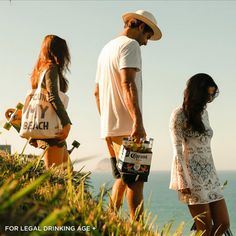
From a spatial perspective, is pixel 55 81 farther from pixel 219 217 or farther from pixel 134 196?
pixel 219 217

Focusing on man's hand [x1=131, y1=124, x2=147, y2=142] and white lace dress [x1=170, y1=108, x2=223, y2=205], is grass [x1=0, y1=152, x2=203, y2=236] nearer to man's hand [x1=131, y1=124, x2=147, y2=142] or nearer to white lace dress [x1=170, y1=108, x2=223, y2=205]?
man's hand [x1=131, y1=124, x2=147, y2=142]

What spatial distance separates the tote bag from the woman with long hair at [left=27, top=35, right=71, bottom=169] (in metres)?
0.05

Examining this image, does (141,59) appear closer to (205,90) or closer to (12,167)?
(205,90)

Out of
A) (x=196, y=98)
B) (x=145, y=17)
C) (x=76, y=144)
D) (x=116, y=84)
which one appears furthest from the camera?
(x=76, y=144)

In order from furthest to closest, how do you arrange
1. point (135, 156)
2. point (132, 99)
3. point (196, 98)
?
point (196, 98)
point (132, 99)
point (135, 156)

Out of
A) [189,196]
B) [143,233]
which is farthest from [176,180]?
[143,233]

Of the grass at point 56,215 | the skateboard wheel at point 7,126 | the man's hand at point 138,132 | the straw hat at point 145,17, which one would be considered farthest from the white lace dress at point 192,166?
the grass at point 56,215

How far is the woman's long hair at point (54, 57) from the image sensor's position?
194 inches

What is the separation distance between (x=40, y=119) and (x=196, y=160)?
5.60ft

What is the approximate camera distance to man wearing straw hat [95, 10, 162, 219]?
14.3ft

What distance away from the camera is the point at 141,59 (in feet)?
15.5

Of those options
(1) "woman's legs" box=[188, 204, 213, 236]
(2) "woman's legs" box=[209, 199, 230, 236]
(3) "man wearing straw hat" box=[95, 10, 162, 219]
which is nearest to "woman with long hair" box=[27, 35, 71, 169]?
(3) "man wearing straw hat" box=[95, 10, 162, 219]

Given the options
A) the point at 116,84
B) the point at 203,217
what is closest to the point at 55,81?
the point at 116,84

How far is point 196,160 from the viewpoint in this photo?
5.06 metres
